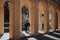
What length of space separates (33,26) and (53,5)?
8.56m

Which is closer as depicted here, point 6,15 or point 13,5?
point 13,5

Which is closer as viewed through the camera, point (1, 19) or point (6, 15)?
point (1, 19)

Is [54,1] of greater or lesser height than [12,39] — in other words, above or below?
above

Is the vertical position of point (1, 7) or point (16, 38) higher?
point (1, 7)

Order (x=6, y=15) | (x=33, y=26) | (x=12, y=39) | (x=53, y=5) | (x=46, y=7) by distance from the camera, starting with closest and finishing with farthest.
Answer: (x=12, y=39) → (x=33, y=26) → (x=46, y=7) → (x=53, y=5) → (x=6, y=15)

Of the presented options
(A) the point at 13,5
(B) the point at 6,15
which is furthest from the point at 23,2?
(B) the point at 6,15

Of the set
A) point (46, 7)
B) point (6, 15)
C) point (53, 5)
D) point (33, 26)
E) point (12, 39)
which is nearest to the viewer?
point (12, 39)

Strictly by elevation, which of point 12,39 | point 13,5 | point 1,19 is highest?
point 13,5

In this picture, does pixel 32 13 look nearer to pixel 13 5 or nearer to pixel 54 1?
pixel 13 5

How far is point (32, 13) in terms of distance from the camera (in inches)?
805

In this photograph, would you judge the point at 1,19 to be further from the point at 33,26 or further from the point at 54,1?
the point at 54,1

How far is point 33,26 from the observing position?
2045cm

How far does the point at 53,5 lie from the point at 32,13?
26.7ft

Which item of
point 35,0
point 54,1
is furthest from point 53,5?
point 35,0
